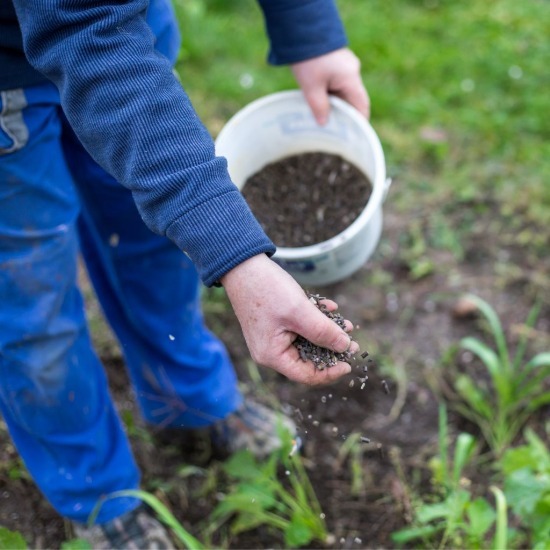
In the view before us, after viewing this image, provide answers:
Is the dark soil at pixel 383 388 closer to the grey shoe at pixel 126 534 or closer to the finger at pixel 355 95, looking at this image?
the grey shoe at pixel 126 534

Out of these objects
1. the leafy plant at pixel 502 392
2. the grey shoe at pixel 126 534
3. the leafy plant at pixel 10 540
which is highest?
the leafy plant at pixel 10 540

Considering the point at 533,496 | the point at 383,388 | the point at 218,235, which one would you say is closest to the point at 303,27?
the point at 218,235

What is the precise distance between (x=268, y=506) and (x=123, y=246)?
690 millimetres

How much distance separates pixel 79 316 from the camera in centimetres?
162

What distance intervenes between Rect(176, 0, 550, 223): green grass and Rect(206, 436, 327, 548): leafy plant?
4.01ft

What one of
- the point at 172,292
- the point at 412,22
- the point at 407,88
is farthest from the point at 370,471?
the point at 412,22

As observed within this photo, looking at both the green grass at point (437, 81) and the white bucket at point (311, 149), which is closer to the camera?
the white bucket at point (311, 149)

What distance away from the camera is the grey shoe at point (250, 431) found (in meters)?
2.00

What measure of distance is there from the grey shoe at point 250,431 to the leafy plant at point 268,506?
0.09 m

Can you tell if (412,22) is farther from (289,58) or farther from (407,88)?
(289,58)

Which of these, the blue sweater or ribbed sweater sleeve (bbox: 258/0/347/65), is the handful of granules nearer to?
the blue sweater

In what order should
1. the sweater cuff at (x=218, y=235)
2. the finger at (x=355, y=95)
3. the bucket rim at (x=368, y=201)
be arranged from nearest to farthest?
the sweater cuff at (x=218, y=235)
the bucket rim at (x=368, y=201)
the finger at (x=355, y=95)

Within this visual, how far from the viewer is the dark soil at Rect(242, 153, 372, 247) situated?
1814 millimetres

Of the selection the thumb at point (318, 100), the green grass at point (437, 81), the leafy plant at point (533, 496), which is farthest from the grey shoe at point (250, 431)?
the green grass at point (437, 81)
